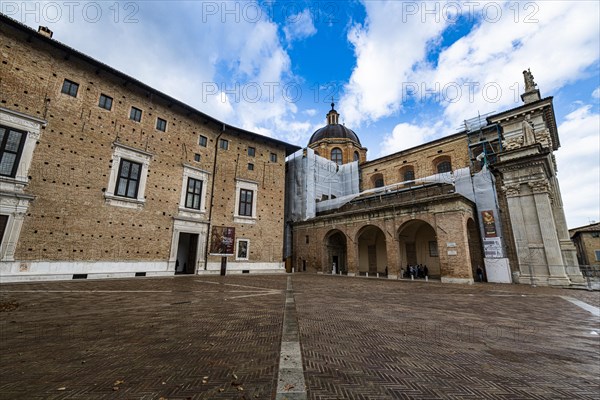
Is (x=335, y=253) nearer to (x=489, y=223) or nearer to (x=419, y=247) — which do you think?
(x=419, y=247)

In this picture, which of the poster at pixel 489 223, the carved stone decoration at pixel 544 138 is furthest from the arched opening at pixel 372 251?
the carved stone decoration at pixel 544 138

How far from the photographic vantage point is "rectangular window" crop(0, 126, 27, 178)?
12258mm

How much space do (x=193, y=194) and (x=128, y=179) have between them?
14.2 feet

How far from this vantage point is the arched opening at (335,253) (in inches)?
987

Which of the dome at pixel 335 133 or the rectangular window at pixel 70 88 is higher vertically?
the dome at pixel 335 133

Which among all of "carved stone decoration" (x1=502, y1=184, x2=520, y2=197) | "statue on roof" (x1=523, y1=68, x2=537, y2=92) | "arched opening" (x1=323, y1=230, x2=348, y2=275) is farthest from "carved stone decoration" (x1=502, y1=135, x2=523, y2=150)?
"arched opening" (x1=323, y1=230, x2=348, y2=275)

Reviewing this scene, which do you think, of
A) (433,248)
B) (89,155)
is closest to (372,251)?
(433,248)

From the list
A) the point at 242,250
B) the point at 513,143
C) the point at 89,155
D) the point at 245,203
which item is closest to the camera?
the point at 89,155

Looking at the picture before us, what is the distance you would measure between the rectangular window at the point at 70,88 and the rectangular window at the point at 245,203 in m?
12.1

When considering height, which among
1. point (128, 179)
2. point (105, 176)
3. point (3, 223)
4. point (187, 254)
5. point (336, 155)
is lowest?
point (187, 254)

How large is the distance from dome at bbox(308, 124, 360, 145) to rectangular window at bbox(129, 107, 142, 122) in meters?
25.4

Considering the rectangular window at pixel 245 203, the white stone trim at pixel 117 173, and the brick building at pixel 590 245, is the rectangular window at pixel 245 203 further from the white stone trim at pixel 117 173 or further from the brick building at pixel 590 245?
the brick building at pixel 590 245

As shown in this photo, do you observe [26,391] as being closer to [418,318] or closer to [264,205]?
[418,318]

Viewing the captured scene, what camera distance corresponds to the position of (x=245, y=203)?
22.5 meters
